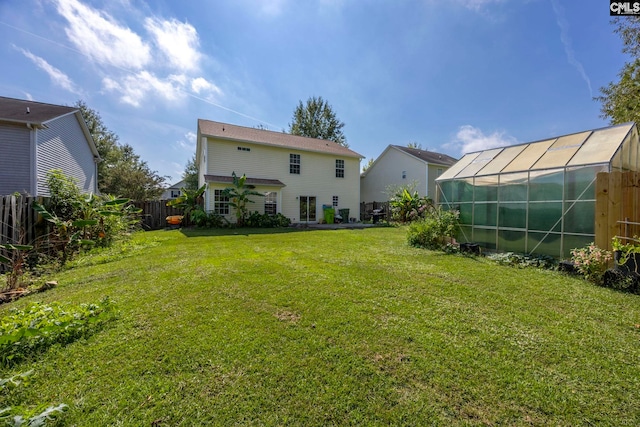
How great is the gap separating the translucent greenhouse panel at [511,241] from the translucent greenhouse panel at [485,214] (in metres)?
0.41

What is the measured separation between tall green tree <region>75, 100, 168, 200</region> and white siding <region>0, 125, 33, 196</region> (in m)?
13.6

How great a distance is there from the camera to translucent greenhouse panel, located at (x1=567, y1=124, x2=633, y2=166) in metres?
5.60

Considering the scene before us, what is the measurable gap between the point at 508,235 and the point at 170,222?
51.1 ft

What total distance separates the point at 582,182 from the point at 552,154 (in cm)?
142

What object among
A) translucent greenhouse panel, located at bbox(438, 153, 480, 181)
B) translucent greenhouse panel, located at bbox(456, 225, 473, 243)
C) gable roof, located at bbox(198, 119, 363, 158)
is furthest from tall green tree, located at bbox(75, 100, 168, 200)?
translucent greenhouse panel, located at bbox(456, 225, 473, 243)

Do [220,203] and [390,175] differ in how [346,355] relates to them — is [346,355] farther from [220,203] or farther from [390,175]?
[390,175]

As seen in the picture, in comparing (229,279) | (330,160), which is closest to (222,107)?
(330,160)

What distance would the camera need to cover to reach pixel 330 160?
18453 millimetres

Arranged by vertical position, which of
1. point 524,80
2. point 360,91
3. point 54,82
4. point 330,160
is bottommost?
point 330,160

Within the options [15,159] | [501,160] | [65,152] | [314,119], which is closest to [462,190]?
[501,160]

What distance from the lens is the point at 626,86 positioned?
1382 centimetres

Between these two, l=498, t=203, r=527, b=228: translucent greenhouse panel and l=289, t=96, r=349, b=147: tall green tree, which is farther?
l=289, t=96, r=349, b=147: tall green tree

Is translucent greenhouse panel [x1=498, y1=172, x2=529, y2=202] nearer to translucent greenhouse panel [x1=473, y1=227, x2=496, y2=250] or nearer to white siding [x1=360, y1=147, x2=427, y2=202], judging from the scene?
translucent greenhouse panel [x1=473, y1=227, x2=496, y2=250]

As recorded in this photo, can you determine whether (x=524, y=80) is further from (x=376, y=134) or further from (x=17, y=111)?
(x=17, y=111)
